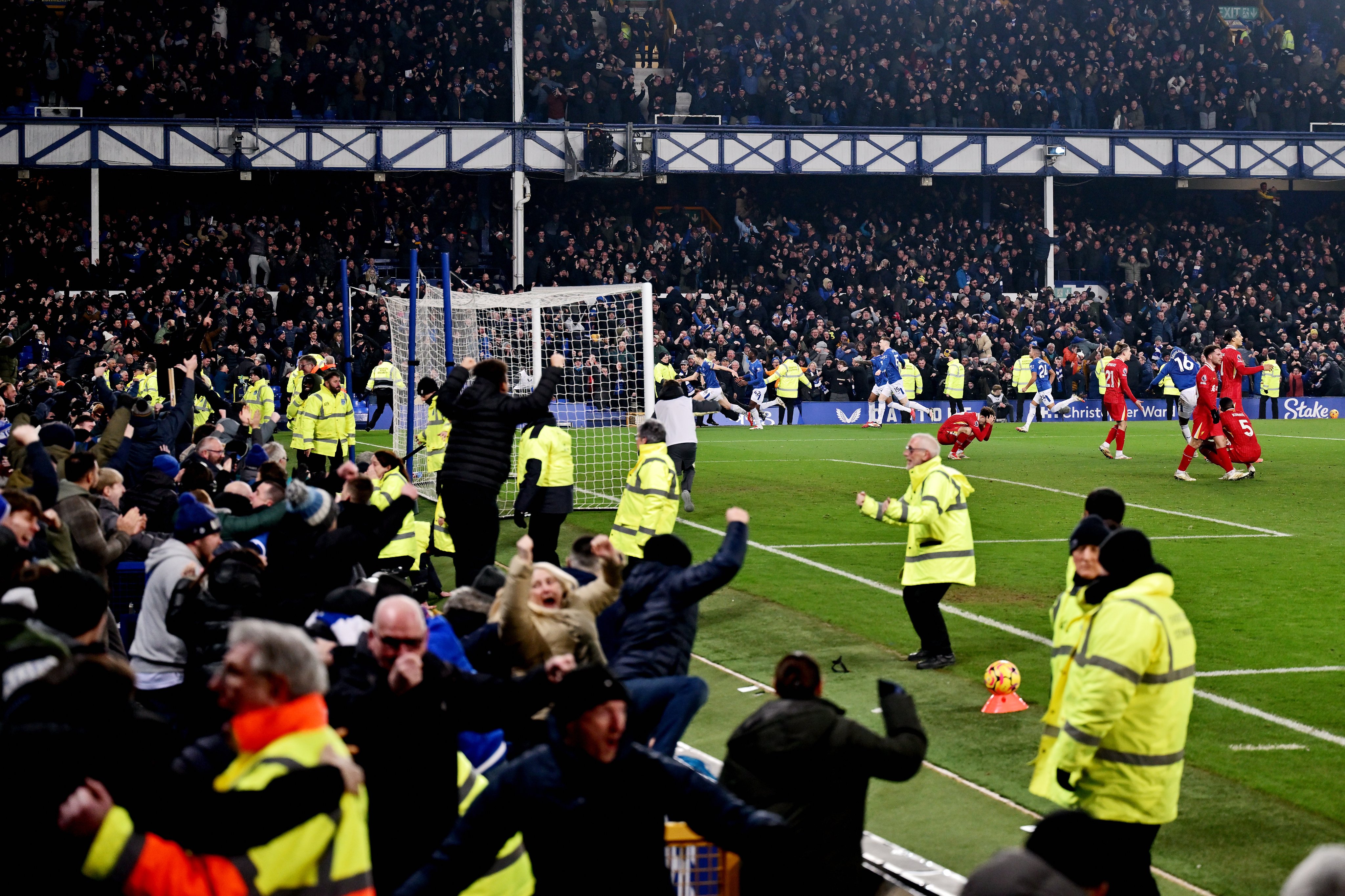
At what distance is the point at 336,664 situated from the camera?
537 centimetres

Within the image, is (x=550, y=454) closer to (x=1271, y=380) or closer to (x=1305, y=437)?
(x=1305, y=437)

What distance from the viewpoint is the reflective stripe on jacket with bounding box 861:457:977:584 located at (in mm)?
10328

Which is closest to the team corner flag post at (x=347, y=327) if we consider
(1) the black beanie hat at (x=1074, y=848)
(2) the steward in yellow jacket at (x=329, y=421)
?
(2) the steward in yellow jacket at (x=329, y=421)

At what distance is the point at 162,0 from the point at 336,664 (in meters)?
41.5

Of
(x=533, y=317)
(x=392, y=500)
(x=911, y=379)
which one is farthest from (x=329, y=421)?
(x=911, y=379)

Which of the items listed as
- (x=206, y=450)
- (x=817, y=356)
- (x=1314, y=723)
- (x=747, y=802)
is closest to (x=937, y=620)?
(x=1314, y=723)

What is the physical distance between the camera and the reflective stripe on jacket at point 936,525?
1033 cm

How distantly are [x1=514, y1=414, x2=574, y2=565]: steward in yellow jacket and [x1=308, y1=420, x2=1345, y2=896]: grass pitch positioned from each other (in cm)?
176

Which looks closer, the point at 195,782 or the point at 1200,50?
the point at 195,782

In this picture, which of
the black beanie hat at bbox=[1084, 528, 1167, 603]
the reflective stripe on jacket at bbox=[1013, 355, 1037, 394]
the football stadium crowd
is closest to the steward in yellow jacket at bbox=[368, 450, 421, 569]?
the black beanie hat at bbox=[1084, 528, 1167, 603]

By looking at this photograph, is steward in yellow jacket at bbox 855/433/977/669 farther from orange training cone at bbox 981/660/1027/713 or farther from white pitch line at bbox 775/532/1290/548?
white pitch line at bbox 775/532/1290/548

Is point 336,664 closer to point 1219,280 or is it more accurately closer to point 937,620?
point 937,620

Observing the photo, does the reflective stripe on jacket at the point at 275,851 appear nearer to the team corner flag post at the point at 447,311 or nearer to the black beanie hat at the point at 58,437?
the black beanie hat at the point at 58,437

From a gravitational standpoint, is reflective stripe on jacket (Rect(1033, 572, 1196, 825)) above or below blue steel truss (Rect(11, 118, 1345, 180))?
below
